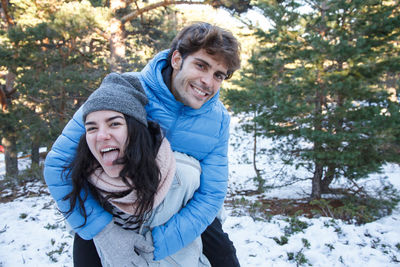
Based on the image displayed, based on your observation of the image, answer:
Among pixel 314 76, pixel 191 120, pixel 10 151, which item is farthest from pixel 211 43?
pixel 10 151

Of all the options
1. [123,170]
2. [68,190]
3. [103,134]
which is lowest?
[68,190]

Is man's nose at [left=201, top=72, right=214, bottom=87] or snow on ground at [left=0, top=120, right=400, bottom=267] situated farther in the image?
snow on ground at [left=0, top=120, right=400, bottom=267]

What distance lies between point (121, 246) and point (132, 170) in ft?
1.35

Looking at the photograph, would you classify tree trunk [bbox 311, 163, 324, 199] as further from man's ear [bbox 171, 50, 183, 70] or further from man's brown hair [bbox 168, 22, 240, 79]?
man's ear [bbox 171, 50, 183, 70]

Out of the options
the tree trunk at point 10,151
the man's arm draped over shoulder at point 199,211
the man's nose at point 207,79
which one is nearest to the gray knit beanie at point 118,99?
the man's nose at point 207,79

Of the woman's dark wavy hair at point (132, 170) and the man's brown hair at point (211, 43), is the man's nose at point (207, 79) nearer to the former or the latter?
the man's brown hair at point (211, 43)

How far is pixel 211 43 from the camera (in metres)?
1.57

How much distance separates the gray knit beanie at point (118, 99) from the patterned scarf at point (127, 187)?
0.23 meters

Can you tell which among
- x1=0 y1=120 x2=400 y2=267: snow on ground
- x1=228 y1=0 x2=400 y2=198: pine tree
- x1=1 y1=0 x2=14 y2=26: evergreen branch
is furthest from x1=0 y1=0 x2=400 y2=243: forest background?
x1=1 y1=0 x2=14 y2=26: evergreen branch

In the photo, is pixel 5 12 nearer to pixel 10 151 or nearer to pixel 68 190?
pixel 10 151

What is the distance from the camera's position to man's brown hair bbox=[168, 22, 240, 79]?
1.57 m

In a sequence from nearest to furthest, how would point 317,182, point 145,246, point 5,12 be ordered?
1. point 145,246
2. point 317,182
3. point 5,12

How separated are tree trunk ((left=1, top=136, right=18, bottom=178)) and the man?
942cm

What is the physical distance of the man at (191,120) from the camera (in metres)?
1.47
